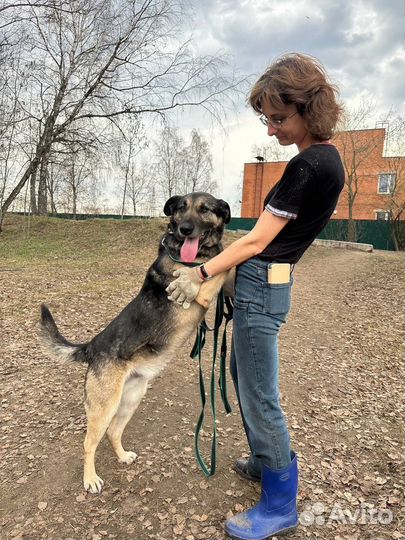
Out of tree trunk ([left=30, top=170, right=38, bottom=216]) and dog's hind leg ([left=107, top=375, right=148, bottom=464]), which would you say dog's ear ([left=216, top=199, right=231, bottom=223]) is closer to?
dog's hind leg ([left=107, top=375, right=148, bottom=464])

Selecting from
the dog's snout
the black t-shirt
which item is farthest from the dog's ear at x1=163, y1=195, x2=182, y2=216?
the black t-shirt

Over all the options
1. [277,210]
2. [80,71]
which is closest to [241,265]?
[277,210]

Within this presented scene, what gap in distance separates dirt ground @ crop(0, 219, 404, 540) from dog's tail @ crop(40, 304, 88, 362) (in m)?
0.82

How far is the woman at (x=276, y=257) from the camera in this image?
1.98 metres

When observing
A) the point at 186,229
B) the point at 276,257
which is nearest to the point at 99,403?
the point at 186,229

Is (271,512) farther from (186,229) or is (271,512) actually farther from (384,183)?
(384,183)

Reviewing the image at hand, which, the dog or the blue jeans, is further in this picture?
the dog

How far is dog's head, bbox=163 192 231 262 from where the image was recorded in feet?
9.46

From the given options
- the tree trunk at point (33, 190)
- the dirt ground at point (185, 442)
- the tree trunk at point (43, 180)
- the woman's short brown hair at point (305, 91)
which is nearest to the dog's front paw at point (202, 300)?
the woman's short brown hair at point (305, 91)

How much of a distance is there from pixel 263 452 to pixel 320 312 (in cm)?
648

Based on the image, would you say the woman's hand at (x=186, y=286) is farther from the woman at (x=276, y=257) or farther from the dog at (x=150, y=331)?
the dog at (x=150, y=331)

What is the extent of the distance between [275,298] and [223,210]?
116 cm

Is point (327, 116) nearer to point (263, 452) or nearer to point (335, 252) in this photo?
point (263, 452)

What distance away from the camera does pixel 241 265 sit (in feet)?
7.33
